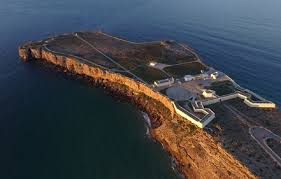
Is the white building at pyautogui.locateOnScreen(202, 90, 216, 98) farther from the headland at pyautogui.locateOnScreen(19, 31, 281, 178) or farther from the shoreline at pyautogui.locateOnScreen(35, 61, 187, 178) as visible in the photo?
the shoreline at pyautogui.locateOnScreen(35, 61, 187, 178)

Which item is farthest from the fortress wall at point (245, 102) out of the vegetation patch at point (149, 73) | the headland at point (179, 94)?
the vegetation patch at point (149, 73)

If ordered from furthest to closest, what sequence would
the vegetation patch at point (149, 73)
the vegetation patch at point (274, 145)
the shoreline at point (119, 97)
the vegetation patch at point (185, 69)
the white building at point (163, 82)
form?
the vegetation patch at point (185, 69) → the vegetation patch at point (149, 73) → the white building at point (163, 82) → the shoreline at point (119, 97) → the vegetation patch at point (274, 145)

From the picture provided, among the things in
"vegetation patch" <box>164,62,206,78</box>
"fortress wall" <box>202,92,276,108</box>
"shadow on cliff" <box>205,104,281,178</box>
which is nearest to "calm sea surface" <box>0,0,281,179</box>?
"vegetation patch" <box>164,62,206,78</box>

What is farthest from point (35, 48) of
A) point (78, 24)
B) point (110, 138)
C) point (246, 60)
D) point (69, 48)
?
point (246, 60)

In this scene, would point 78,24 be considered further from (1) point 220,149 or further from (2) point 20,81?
(1) point 220,149

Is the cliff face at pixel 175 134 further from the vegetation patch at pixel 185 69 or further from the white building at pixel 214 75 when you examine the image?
the white building at pixel 214 75

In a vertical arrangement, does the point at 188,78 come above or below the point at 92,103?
above

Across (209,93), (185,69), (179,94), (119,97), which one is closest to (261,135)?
(209,93)

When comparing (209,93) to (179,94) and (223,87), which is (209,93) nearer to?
(223,87)
